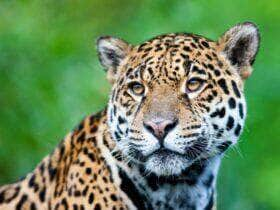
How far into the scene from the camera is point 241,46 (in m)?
10.9

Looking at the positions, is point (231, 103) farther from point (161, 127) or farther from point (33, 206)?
point (33, 206)

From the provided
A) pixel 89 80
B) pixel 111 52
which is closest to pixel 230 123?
pixel 111 52

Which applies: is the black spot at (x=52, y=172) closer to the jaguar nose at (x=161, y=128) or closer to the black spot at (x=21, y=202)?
the black spot at (x=21, y=202)

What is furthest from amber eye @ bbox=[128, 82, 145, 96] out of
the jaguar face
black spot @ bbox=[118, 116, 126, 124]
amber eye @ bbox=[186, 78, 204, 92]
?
amber eye @ bbox=[186, 78, 204, 92]

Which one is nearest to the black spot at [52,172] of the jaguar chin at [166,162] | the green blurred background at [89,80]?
the jaguar chin at [166,162]

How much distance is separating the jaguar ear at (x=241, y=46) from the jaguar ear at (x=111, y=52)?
2.80 feet

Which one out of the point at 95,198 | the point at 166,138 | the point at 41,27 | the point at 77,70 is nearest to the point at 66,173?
the point at 95,198

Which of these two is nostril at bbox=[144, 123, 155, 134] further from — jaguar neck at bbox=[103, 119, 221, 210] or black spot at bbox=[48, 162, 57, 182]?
black spot at bbox=[48, 162, 57, 182]

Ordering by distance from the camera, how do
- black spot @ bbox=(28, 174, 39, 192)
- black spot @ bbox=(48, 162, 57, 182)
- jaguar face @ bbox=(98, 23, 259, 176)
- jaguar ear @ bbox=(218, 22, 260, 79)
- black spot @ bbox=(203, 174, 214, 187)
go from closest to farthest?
jaguar face @ bbox=(98, 23, 259, 176)
black spot @ bbox=(203, 174, 214, 187)
jaguar ear @ bbox=(218, 22, 260, 79)
black spot @ bbox=(48, 162, 57, 182)
black spot @ bbox=(28, 174, 39, 192)

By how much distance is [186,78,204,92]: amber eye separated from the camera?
10.4m

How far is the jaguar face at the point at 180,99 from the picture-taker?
10.1 m

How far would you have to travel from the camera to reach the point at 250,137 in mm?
19078

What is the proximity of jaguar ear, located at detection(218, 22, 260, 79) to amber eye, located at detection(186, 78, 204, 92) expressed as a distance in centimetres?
49

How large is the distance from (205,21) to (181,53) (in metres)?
10.3
